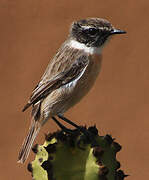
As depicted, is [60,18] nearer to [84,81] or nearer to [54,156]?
[84,81]

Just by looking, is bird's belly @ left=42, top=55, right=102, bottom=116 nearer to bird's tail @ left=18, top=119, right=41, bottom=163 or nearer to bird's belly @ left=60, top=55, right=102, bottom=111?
bird's belly @ left=60, top=55, right=102, bottom=111

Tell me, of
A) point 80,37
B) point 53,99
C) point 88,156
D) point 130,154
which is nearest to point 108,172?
point 88,156

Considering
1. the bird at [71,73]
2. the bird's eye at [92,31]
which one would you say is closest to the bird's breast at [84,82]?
the bird at [71,73]

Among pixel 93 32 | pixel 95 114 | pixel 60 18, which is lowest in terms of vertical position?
pixel 93 32

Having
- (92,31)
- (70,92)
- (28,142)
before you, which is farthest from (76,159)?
(92,31)

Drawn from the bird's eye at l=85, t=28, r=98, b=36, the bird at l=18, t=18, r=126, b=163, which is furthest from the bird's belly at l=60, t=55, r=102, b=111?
the bird's eye at l=85, t=28, r=98, b=36

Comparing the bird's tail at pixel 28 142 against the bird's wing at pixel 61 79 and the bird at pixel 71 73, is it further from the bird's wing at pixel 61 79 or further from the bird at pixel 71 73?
the bird's wing at pixel 61 79
